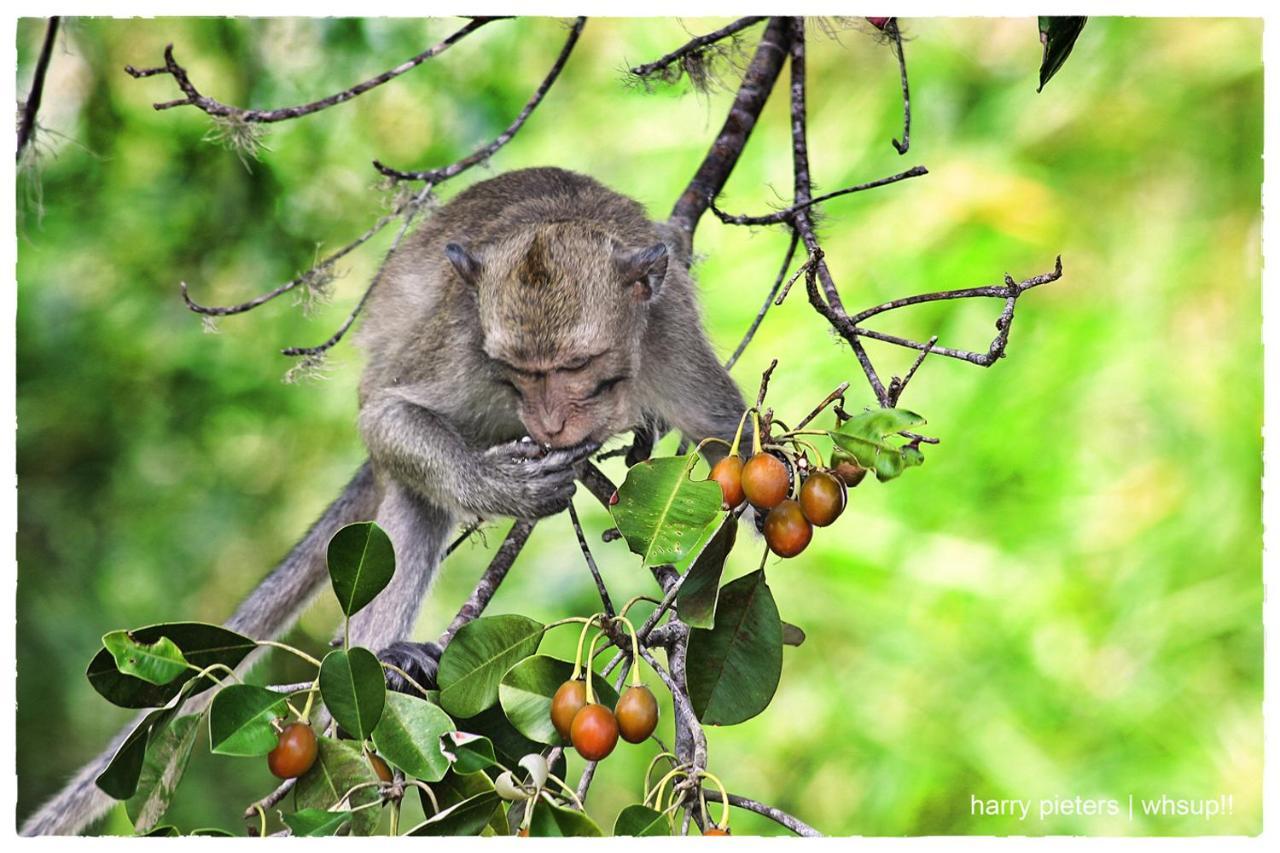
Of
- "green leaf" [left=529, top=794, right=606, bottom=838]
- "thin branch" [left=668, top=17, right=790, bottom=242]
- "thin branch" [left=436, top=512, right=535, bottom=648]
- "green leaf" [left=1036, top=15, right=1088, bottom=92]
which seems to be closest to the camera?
"green leaf" [left=529, top=794, right=606, bottom=838]

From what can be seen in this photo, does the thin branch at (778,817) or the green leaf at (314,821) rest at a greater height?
the thin branch at (778,817)

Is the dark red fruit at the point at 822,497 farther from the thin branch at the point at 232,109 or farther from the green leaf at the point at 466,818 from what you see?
the thin branch at the point at 232,109

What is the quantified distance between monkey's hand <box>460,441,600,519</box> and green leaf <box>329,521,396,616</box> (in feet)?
2.23

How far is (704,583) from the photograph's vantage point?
1.25m

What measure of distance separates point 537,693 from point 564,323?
0.73m

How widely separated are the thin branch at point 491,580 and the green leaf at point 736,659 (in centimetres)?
55

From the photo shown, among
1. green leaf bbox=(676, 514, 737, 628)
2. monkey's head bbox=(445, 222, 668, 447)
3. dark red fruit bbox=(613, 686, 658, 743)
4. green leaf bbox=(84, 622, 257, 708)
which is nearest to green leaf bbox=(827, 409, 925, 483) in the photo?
green leaf bbox=(676, 514, 737, 628)

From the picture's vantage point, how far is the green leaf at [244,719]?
122cm

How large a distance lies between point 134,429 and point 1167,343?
7.97 ft

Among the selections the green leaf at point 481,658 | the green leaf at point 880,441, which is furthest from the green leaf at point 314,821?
the green leaf at point 880,441

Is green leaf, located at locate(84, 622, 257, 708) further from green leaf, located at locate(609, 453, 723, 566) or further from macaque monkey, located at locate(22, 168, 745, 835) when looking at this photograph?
macaque monkey, located at locate(22, 168, 745, 835)

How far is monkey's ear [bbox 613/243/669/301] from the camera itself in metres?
1.97

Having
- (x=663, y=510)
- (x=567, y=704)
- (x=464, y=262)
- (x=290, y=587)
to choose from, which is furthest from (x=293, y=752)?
(x=290, y=587)

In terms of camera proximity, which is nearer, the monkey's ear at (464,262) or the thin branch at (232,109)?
the thin branch at (232,109)
